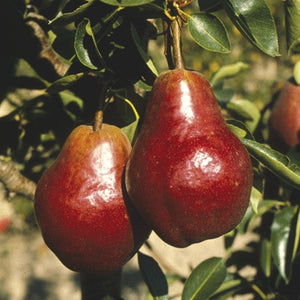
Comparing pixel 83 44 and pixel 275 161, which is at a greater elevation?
pixel 83 44

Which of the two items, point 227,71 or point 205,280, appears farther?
point 227,71

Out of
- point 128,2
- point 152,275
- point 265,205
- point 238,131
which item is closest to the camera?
point 128,2

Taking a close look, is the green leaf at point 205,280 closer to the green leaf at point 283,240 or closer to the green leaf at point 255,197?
the green leaf at point 283,240

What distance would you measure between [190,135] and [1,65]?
1.68 feet

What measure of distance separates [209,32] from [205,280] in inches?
19.8

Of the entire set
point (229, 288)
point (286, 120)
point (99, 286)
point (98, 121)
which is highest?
point (98, 121)

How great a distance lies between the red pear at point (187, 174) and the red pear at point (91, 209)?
44mm

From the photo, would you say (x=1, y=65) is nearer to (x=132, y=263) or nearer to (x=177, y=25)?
(x=177, y=25)

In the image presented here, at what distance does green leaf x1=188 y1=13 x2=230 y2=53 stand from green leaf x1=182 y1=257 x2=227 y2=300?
1.58 feet

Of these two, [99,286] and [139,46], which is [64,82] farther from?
[99,286]

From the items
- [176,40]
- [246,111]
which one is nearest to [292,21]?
[176,40]

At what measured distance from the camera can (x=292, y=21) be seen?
65 cm

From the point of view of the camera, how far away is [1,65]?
0.97 m

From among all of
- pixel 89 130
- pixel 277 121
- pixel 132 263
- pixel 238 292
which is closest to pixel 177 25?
pixel 89 130
